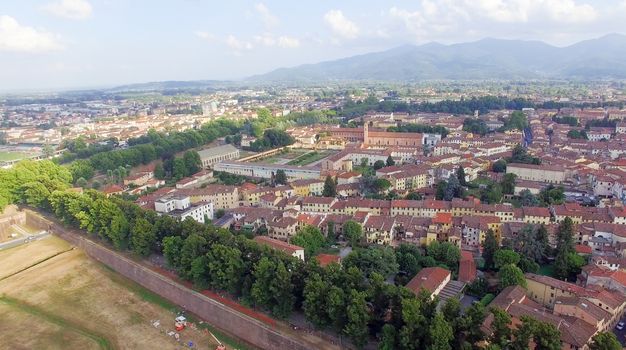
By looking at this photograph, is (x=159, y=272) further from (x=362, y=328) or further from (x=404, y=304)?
(x=404, y=304)

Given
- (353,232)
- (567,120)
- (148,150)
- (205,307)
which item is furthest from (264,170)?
(567,120)

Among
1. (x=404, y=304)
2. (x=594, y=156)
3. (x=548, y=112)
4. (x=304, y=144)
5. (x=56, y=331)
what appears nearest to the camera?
(x=404, y=304)

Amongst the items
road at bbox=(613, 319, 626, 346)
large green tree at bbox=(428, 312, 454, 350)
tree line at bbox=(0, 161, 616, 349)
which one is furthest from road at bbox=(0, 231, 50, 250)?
road at bbox=(613, 319, 626, 346)

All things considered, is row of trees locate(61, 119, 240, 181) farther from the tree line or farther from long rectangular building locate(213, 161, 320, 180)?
the tree line

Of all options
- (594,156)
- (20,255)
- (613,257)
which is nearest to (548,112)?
(594,156)

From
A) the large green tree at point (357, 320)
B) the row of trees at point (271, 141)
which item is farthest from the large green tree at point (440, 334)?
the row of trees at point (271, 141)
